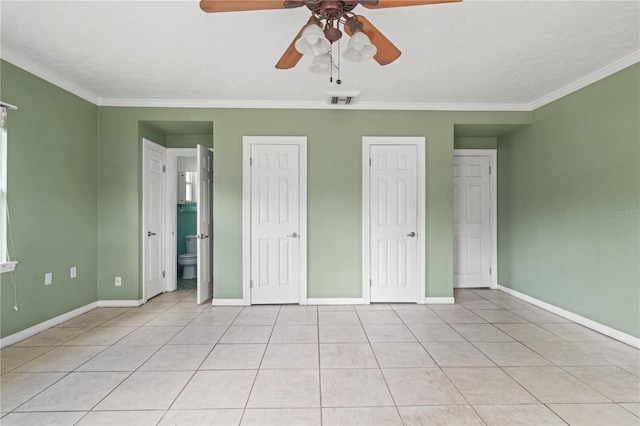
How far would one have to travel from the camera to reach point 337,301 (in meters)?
3.74

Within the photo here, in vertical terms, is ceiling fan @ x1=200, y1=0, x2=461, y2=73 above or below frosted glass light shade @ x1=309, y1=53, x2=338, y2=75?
above

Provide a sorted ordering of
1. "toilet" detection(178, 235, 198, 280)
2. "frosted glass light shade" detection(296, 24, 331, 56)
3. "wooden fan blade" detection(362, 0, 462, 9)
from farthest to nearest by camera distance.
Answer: "toilet" detection(178, 235, 198, 280) → "frosted glass light shade" detection(296, 24, 331, 56) → "wooden fan blade" detection(362, 0, 462, 9)

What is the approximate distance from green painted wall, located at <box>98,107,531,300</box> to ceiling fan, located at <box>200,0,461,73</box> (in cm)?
190

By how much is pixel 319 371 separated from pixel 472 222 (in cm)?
348

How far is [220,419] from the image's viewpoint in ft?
5.54

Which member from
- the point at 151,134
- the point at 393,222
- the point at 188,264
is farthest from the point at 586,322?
the point at 151,134

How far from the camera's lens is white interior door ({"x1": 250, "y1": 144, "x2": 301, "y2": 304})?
12.2ft

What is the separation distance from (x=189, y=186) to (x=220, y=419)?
456 cm

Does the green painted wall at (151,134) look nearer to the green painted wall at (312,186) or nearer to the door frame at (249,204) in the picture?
the green painted wall at (312,186)

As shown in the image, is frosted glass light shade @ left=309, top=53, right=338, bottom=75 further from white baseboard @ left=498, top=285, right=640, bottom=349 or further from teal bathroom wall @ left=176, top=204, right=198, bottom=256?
teal bathroom wall @ left=176, top=204, right=198, bottom=256

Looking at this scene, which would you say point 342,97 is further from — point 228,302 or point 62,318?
point 62,318

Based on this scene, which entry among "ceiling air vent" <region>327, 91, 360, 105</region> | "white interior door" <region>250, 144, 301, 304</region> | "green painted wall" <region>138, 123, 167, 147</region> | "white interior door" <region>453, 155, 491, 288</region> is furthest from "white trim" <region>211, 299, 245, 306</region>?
"white interior door" <region>453, 155, 491, 288</region>

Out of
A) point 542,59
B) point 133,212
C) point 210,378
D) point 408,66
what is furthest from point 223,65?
point 542,59

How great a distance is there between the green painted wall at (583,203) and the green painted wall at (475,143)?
0.32m
